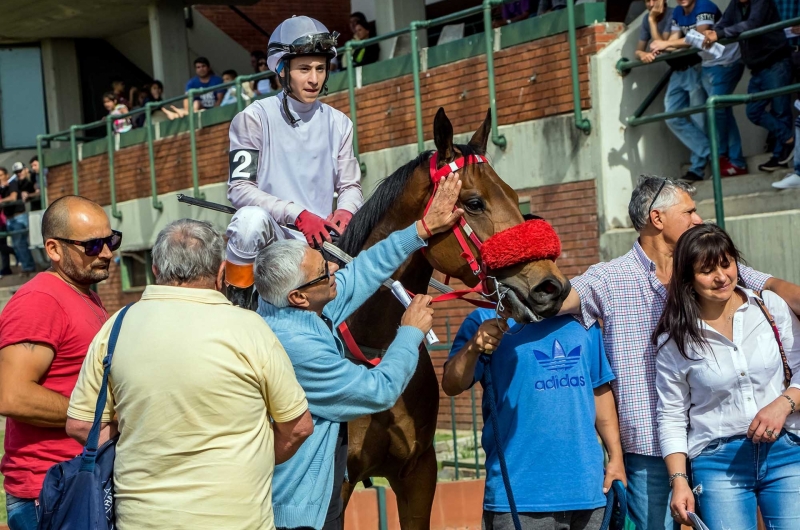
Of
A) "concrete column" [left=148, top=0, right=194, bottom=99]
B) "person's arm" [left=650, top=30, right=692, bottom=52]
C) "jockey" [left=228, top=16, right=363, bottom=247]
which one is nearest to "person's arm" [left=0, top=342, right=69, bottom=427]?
"jockey" [left=228, top=16, right=363, bottom=247]

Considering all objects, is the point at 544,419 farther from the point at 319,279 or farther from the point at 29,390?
the point at 29,390

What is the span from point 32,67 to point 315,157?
806 inches

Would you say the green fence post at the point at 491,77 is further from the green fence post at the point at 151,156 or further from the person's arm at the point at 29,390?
the person's arm at the point at 29,390

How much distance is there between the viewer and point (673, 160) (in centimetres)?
1166

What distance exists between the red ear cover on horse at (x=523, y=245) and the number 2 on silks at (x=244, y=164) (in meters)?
1.55

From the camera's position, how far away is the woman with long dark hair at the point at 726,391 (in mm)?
4258

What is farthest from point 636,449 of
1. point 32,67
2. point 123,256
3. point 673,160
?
point 32,67

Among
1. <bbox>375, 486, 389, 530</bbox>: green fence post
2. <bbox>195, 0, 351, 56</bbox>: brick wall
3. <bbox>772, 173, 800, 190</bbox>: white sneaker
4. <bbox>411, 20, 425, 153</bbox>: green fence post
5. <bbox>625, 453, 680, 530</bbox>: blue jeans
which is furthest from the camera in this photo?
<bbox>195, 0, 351, 56</bbox>: brick wall

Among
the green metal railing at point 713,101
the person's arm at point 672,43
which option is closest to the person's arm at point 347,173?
the green metal railing at point 713,101

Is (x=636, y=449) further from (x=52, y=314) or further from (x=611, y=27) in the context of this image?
(x=611, y=27)

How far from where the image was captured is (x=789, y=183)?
9.71 meters

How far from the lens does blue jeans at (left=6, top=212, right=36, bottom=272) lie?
69.9 feet

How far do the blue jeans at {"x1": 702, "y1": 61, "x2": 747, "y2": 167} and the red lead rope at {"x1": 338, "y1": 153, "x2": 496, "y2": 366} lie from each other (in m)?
6.01

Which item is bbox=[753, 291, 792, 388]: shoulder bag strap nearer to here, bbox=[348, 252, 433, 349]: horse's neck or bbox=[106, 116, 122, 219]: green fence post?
bbox=[348, 252, 433, 349]: horse's neck
